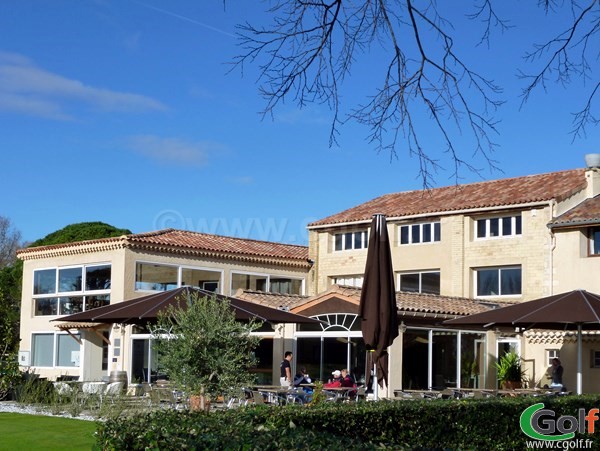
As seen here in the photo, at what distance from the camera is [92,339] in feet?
109

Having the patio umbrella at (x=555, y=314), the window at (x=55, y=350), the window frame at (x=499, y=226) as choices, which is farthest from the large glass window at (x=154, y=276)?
the patio umbrella at (x=555, y=314)

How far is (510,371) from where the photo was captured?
29.2 meters

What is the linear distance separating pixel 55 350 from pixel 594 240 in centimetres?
2045

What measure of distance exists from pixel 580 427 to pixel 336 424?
4401mm

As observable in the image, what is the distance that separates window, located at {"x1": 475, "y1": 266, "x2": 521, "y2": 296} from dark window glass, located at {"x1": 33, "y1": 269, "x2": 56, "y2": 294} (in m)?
16.5

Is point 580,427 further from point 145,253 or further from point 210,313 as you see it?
point 145,253

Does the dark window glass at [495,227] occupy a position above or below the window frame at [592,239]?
above

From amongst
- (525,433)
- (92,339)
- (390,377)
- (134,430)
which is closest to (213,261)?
(92,339)

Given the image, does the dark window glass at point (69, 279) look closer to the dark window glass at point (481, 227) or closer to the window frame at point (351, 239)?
the window frame at point (351, 239)

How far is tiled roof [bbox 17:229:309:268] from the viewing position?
31828 mm

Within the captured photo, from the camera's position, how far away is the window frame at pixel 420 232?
111ft

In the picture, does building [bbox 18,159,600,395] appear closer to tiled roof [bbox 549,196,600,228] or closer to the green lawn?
tiled roof [bbox 549,196,600,228]

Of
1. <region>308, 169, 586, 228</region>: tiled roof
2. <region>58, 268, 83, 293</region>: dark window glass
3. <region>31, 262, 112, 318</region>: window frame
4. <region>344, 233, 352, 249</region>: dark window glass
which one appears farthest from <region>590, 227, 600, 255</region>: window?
<region>58, 268, 83, 293</region>: dark window glass

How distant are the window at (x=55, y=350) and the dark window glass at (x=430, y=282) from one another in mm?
13344
